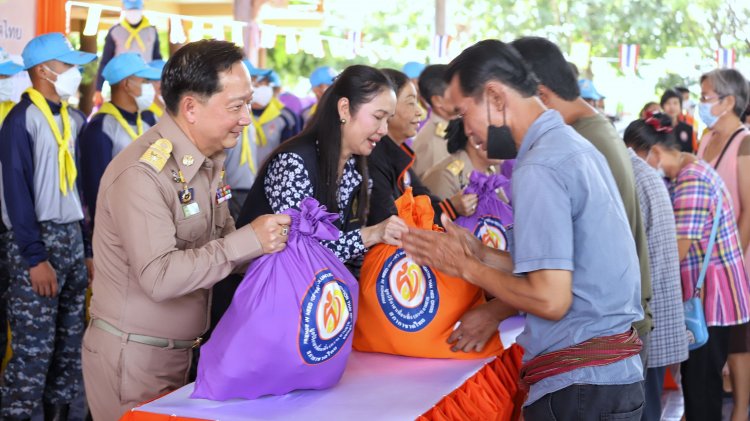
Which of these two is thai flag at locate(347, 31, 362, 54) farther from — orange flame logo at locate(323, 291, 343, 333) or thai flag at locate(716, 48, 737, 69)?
orange flame logo at locate(323, 291, 343, 333)

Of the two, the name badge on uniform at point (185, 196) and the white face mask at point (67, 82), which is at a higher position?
the white face mask at point (67, 82)

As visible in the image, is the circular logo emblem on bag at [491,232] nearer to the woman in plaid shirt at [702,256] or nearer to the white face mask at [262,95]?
the woman in plaid shirt at [702,256]

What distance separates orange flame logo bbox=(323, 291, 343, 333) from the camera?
2.09 m

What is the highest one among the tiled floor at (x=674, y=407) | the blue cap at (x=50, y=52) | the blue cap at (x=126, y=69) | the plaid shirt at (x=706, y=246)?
the blue cap at (x=50, y=52)

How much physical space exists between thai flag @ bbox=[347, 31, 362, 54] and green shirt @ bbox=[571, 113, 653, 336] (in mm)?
7905

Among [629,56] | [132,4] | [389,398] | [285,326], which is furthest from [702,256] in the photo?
[629,56]

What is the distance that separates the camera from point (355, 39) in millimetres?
10312

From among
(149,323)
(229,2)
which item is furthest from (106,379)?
(229,2)

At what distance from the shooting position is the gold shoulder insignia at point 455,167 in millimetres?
3883

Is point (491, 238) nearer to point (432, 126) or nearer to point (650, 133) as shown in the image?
point (650, 133)

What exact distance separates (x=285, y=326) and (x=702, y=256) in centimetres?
225

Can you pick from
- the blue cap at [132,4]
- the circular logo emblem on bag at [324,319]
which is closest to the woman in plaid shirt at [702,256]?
the circular logo emblem on bag at [324,319]

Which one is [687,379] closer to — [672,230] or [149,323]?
[672,230]

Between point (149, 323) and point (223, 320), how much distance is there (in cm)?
22
